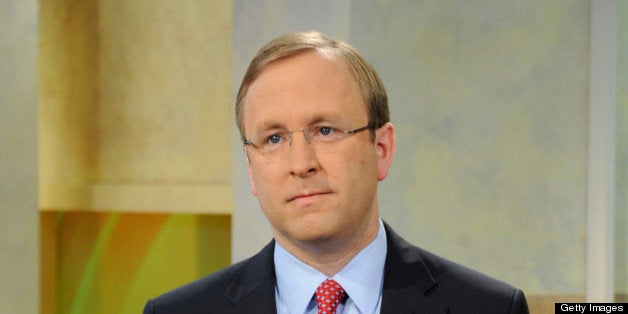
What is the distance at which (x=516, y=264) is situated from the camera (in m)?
3.01

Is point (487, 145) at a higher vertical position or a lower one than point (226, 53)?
lower

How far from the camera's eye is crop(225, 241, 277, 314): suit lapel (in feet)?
4.99

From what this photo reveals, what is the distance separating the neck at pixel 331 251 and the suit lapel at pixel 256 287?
0.08 m

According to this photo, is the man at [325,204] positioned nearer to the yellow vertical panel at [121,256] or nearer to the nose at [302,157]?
the nose at [302,157]

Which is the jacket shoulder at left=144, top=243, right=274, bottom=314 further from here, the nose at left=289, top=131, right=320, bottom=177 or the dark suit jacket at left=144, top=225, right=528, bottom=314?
the nose at left=289, top=131, right=320, bottom=177

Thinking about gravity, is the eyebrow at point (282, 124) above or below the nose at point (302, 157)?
above

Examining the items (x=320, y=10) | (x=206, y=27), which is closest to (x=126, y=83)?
(x=206, y=27)

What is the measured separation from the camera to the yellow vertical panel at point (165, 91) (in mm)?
4043

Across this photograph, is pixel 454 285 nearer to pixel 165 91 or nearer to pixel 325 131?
pixel 325 131

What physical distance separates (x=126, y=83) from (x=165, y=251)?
0.85 meters

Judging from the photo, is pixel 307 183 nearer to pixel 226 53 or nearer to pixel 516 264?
pixel 516 264

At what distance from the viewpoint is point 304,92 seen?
1.42 m

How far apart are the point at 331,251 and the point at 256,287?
0.57 ft

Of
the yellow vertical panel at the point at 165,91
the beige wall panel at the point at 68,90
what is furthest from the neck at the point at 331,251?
the beige wall panel at the point at 68,90
